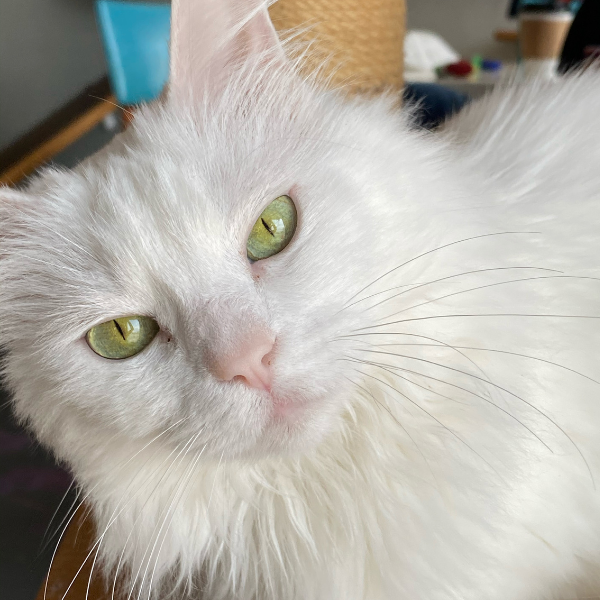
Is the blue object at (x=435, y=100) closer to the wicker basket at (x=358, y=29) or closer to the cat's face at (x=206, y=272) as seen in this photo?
the wicker basket at (x=358, y=29)

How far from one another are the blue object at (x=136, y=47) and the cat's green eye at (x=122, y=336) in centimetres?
180

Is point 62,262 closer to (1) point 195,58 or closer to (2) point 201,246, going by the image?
(2) point 201,246

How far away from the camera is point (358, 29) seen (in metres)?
1.52

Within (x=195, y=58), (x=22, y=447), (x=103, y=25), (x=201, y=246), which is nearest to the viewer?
(x=201, y=246)

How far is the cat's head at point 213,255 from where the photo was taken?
0.61m

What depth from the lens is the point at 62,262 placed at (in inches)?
28.0

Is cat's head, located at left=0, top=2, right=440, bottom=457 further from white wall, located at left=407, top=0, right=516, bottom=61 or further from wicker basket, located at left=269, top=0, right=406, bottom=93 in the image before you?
white wall, located at left=407, top=0, right=516, bottom=61

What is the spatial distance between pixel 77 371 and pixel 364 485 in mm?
413

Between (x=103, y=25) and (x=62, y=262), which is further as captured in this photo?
(x=103, y=25)

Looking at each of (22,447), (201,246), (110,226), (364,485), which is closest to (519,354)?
(364,485)

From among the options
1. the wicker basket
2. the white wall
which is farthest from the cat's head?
the white wall

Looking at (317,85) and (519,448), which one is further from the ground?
(317,85)

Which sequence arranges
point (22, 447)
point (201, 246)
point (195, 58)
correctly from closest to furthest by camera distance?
point (201, 246)
point (195, 58)
point (22, 447)

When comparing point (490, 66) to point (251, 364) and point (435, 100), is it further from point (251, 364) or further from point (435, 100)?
point (251, 364)
